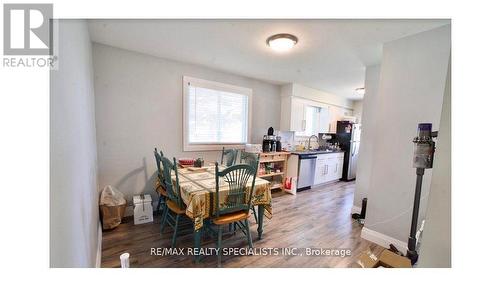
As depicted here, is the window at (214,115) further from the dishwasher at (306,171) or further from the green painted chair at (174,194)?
the dishwasher at (306,171)

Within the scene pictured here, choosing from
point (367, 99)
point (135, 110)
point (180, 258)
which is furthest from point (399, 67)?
point (135, 110)

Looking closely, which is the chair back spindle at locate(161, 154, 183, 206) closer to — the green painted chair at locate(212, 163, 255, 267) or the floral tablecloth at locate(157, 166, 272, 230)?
the floral tablecloth at locate(157, 166, 272, 230)

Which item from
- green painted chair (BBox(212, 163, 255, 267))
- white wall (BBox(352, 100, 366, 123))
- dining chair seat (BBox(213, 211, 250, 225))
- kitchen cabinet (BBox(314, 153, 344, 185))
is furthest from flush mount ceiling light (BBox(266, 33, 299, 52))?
white wall (BBox(352, 100, 366, 123))

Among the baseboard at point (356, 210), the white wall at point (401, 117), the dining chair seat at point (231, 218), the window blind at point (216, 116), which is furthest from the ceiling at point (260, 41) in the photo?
the baseboard at point (356, 210)

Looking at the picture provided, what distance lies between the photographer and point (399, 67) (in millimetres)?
1886

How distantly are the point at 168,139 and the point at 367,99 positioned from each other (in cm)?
310

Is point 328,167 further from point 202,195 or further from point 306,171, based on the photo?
point 202,195

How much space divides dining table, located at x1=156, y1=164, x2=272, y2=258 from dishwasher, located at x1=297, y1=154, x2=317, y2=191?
73.2 inches

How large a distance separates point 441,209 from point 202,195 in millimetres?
1497

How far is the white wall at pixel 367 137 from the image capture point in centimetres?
269

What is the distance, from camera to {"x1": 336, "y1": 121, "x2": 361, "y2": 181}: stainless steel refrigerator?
15.1 feet

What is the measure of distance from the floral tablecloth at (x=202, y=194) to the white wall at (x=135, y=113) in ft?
2.56

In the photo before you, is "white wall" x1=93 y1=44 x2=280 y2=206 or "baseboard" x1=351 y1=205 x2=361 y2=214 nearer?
"white wall" x1=93 y1=44 x2=280 y2=206
